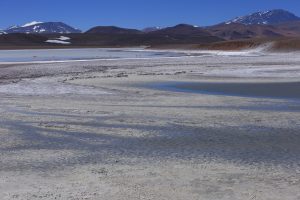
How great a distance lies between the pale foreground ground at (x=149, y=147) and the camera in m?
7.15

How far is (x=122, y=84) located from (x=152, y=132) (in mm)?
10960

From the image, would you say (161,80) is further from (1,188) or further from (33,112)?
(1,188)

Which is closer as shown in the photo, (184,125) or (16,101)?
(184,125)

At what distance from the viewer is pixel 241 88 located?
2027cm

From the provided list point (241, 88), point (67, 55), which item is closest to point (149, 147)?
point (241, 88)

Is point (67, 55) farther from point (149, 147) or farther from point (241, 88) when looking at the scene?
point (149, 147)

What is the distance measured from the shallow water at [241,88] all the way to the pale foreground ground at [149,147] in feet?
4.40

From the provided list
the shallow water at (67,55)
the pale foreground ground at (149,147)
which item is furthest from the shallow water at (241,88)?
the shallow water at (67,55)

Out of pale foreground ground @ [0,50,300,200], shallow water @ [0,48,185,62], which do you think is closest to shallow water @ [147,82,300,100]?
pale foreground ground @ [0,50,300,200]

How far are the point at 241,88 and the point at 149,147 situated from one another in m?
11.0

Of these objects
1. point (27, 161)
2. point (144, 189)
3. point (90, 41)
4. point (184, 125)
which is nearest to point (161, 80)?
point (184, 125)

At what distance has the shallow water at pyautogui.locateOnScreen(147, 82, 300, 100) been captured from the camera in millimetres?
17969

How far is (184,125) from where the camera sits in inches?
471

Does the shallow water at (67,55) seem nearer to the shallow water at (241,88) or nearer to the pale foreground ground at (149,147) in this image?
the shallow water at (241,88)
